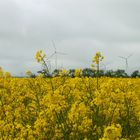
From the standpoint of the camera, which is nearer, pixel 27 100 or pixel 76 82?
pixel 76 82

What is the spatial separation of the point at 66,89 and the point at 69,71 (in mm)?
926

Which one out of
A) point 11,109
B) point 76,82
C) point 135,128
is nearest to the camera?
point 135,128

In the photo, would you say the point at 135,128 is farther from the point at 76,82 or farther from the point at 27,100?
the point at 27,100

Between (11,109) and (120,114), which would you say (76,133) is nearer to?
(120,114)

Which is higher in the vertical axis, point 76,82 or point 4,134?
point 76,82

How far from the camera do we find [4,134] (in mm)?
5637

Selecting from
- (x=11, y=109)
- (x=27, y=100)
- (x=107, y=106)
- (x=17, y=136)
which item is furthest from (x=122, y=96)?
(x=27, y=100)

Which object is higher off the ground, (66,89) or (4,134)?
Answer: (66,89)

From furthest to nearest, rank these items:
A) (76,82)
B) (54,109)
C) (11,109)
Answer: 1. (76,82)
2. (11,109)
3. (54,109)

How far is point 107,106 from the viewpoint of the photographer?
5.53 meters

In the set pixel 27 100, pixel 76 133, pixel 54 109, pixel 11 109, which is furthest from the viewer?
pixel 27 100

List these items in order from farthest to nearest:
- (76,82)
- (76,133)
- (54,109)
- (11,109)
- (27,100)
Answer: (27,100), (76,82), (11,109), (76,133), (54,109)

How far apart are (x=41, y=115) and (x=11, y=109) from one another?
1.04 m

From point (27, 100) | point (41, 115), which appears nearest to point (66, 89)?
point (41, 115)
